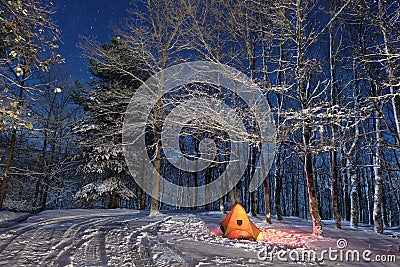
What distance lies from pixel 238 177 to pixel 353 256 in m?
9.05

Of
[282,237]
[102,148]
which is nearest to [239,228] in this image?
[282,237]

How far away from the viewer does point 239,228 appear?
26.9ft

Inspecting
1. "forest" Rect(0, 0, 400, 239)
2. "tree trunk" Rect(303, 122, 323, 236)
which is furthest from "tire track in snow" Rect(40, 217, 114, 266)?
"tree trunk" Rect(303, 122, 323, 236)

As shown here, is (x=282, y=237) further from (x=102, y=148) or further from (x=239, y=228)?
(x=102, y=148)

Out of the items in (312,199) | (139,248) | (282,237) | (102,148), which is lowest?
(282,237)

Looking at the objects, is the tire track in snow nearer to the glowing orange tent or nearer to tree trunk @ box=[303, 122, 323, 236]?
the glowing orange tent

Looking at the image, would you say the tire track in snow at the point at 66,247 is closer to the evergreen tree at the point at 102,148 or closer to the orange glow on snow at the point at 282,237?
the orange glow on snow at the point at 282,237

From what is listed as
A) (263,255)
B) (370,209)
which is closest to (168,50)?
(263,255)

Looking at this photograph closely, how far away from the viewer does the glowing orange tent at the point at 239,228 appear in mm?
8097

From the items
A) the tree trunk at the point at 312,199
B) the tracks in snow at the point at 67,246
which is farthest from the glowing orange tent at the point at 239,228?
the tracks in snow at the point at 67,246

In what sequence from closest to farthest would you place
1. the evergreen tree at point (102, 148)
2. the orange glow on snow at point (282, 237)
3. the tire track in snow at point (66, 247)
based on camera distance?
the tire track in snow at point (66, 247) → the orange glow on snow at point (282, 237) → the evergreen tree at point (102, 148)

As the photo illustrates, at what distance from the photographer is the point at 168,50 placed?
1470 centimetres

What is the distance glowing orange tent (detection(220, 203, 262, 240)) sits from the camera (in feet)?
26.6

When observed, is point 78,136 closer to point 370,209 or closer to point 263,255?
point 263,255
